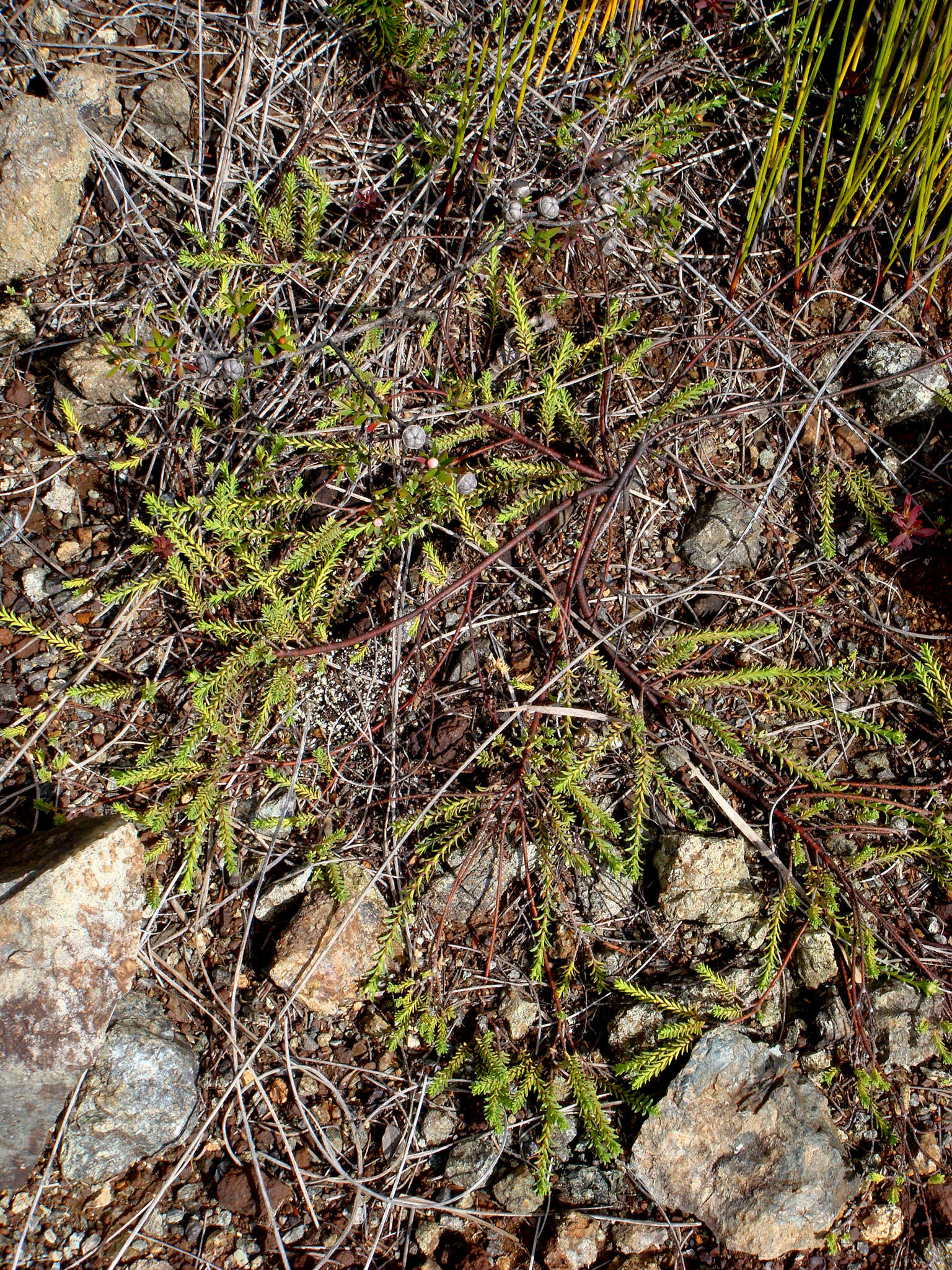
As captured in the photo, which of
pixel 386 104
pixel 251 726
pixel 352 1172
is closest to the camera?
pixel 352 1172

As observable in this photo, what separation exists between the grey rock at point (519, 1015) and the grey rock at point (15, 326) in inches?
107

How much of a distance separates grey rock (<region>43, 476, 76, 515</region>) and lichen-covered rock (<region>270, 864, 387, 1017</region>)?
60.8 inches

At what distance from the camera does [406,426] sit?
267 cm

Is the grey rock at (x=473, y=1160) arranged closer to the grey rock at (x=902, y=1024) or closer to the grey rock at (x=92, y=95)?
the grey rock at (x=902, y=1024)

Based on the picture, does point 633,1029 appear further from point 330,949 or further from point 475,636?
point 475,636

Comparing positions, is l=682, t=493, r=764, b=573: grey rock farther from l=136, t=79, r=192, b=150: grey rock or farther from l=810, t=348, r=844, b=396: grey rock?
l=136, t=79, r=192, b=150: grey rock

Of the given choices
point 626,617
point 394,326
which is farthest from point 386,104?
point 626,617

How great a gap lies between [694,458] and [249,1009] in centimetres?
235

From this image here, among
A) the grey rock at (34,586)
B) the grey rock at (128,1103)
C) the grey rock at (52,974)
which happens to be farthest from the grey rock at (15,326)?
the grey rock at (128,1103)

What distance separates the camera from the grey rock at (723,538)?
109 inches

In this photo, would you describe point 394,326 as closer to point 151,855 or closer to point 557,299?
point 557,299

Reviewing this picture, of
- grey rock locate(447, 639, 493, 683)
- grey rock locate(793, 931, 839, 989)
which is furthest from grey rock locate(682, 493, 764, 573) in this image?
grey rock locate(793, 931, 839, 989)

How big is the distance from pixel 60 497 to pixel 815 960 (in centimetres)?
291

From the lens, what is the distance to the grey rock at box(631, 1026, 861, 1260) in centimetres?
225
